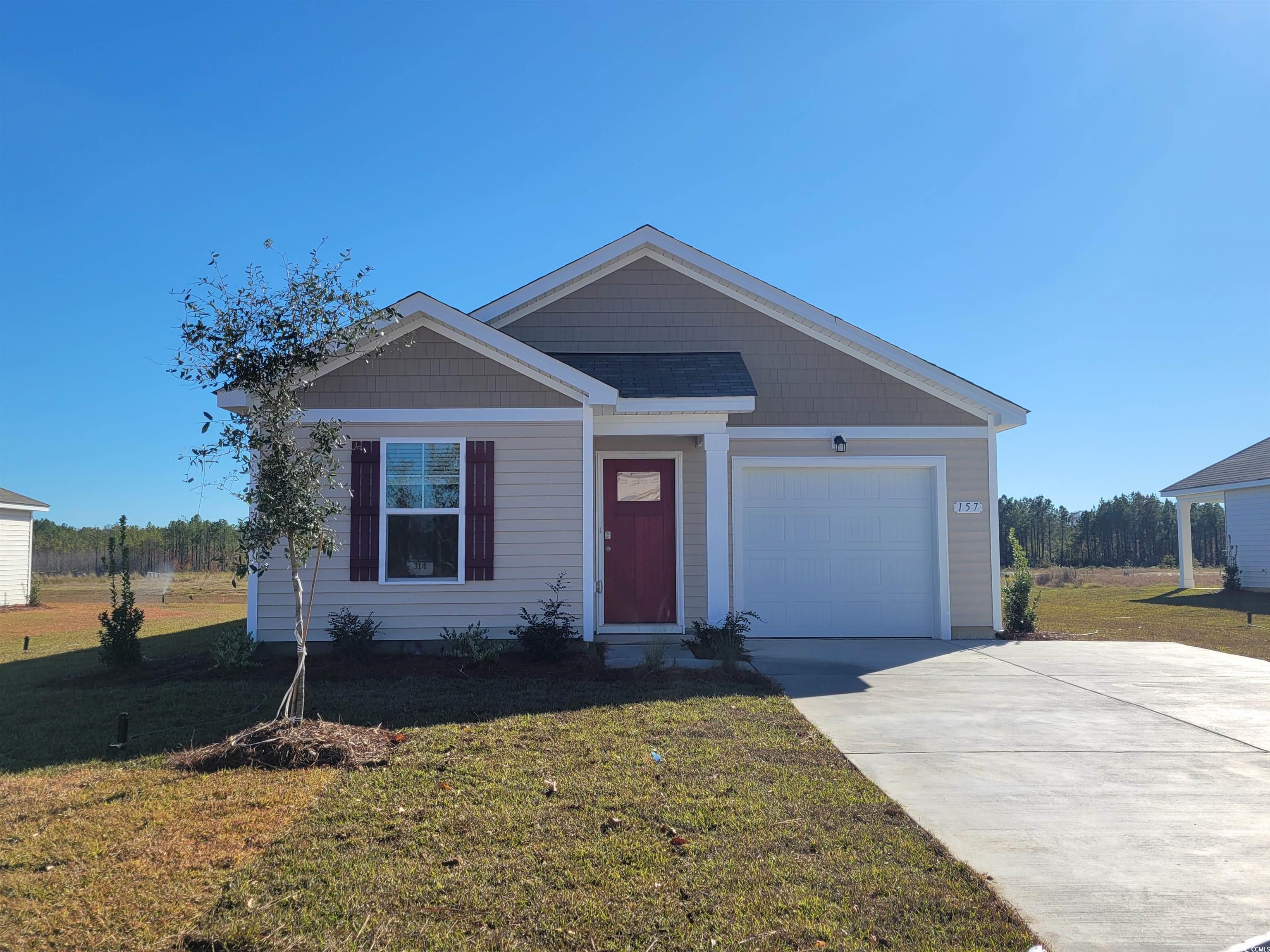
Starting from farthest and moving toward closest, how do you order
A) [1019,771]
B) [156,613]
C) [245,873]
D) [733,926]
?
1. [156,613]
2. [1019,771]
3. [245,873]
4. [733,926]

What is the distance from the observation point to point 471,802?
179 inches

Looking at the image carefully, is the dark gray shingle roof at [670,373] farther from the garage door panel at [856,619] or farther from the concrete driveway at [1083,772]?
the concrete driveway at [1083,772]

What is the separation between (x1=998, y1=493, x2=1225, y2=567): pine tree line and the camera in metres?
42.4

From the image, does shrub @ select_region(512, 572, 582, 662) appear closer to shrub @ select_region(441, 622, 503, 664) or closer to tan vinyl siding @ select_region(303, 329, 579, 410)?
shrub @ select_region(441, 622, 503, 664)

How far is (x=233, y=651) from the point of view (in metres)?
8.60

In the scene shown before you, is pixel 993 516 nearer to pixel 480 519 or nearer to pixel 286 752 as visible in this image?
pixel 480 519

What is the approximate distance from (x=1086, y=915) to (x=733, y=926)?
1448mm

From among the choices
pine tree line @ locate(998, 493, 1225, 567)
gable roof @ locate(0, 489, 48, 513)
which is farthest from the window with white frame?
pine tree line @ locate(998, 493, 1225, 567)

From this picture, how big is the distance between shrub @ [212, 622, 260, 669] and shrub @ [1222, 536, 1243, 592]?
2269 centimetres

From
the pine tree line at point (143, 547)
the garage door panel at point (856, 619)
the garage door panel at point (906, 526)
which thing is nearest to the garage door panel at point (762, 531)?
the garage door panel at point (856, 619)

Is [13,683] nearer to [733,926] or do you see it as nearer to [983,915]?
[733,926]

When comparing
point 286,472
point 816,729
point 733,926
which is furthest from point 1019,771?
point 286,472

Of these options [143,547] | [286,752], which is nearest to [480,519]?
[286,752]

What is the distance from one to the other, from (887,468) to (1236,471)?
1594cm
